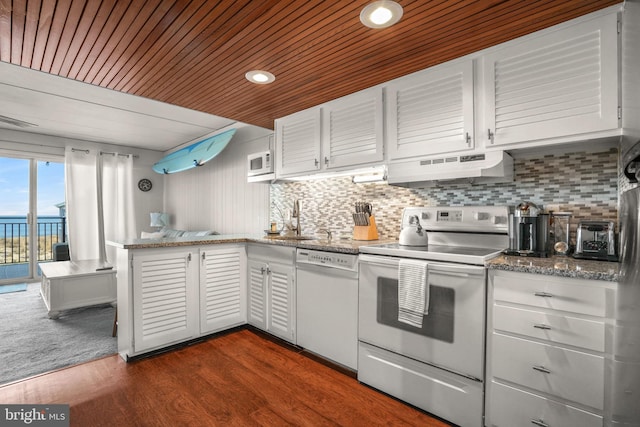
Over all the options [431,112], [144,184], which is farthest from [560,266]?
[144,184]

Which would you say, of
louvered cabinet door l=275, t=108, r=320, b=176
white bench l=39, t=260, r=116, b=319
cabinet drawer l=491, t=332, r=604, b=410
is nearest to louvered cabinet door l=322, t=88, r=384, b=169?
louvered cabinet door l=275, t=108, r=320, b=176

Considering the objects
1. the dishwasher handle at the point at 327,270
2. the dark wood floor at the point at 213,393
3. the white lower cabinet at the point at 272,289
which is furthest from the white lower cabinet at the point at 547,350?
the white lower cabinet at the point at 272,289

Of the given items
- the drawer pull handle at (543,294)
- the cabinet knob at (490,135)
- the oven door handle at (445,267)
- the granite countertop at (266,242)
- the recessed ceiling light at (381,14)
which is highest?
the recessed ceiling light at (381,14)

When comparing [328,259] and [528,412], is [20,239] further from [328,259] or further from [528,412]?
[528,412]

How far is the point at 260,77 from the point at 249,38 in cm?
50

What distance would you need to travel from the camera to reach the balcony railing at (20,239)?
17.8 ft

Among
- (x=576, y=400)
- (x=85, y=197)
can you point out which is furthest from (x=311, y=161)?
(x=85, y=197)

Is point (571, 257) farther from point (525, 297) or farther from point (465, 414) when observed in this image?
point (465, 414)

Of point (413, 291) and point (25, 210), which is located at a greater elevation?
point (25, 210)

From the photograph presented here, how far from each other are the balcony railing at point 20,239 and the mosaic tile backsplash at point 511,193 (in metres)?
5.42

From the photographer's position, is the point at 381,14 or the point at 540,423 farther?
the point at 381,14

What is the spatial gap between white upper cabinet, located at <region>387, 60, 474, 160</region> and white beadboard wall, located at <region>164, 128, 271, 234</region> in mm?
2021

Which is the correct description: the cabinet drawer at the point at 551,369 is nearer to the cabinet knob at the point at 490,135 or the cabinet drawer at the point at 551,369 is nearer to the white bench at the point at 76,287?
the cabinet knob at the point at 490,135

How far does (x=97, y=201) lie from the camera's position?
556 centimetres
